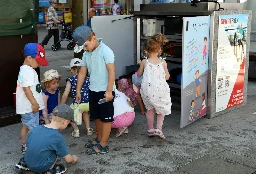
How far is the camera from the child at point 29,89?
4.38m

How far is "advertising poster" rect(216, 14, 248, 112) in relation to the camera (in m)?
6.03

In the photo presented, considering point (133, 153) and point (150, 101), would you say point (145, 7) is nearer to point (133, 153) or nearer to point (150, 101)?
point (150, 101)

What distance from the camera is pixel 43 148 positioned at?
3768 millimetres

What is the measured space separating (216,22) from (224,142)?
74.3 inches

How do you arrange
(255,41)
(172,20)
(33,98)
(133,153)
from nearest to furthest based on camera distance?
1. (33,98)
2. (133,153)
3. (172,20)
4. (255,41)

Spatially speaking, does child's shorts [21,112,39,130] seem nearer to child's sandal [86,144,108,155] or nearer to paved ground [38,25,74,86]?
child's sandal [86,144,108,155]

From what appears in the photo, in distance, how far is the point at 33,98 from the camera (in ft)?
14.4

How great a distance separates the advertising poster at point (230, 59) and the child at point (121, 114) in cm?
165

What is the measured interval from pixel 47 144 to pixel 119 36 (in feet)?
11.8

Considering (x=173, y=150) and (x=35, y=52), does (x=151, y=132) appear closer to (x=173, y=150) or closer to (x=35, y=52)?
(x=173, y=150)

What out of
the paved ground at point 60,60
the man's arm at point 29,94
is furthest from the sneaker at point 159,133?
the paved ground at point 60,60

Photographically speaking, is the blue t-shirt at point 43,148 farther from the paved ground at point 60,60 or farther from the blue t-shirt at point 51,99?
the paved ground at point 60,60

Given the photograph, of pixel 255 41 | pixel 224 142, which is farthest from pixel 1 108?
pixel 255 41

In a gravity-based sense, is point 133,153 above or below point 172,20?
below
